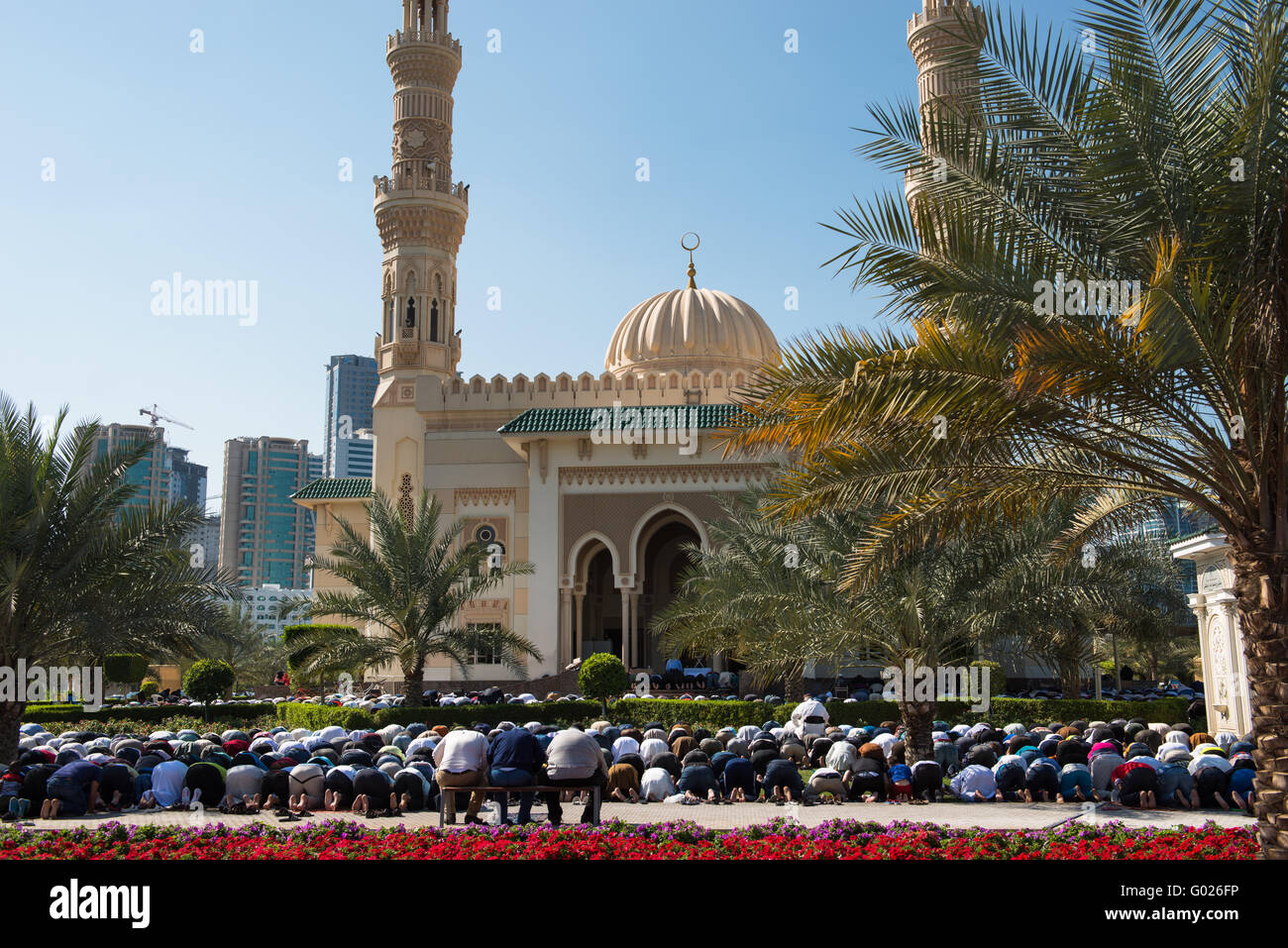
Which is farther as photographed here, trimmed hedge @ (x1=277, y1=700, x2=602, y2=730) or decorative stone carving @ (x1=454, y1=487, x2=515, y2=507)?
decorative stone carving @ (x1=454, y1=487, x2=515, y2=507)

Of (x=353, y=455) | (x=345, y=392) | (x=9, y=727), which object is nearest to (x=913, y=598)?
(x=9, y=727)

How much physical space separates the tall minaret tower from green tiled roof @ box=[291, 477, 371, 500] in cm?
402

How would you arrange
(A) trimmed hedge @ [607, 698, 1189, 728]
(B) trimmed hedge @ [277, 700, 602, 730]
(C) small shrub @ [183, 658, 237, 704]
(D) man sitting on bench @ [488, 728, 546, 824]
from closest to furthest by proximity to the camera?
1. (D) man sitting on bench @ [488, 728, 546, 824]
2. (B) trimmed hedge @ [277, 700, 602, 730]
3. (A) trimmed hedge @ [607, 698, 1189, 728]
4. (C) small shrub @ [183, 658, 237, 704]

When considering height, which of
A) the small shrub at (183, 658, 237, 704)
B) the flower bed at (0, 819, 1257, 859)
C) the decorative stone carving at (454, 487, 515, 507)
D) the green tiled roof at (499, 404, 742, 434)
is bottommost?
the flower bed at (0, 819, 1257, 859)

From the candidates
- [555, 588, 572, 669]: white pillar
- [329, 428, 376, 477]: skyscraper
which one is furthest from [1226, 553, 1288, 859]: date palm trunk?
[329, 428, 376, 477]: skyscraper

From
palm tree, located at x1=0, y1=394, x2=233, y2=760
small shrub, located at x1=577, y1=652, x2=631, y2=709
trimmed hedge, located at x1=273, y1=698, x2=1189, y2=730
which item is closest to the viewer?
palm tree, located at x1=0, y1=394, x2=233, y2=760

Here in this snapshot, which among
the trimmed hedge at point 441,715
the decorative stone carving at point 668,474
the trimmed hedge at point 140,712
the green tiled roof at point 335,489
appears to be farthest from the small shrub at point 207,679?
the green tiled roof at point 335,489

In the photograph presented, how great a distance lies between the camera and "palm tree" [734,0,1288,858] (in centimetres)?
616

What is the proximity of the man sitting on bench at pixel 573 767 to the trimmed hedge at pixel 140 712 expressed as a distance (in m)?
13.1

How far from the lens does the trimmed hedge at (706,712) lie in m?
17.4

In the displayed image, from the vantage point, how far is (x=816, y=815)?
966 cm

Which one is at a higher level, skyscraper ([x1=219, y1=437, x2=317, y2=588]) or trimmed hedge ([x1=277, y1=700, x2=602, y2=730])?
skyscraper ([x1=219, y1=437, x2=317, y2=588])

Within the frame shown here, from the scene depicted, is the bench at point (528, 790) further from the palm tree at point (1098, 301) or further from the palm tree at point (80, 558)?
the palm tree at point (80, 558)

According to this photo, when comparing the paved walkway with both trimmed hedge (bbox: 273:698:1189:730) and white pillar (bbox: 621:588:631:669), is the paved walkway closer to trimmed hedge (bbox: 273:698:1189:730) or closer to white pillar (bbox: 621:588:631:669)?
trimmed hedge (bbox: 273:698:1189:730)
